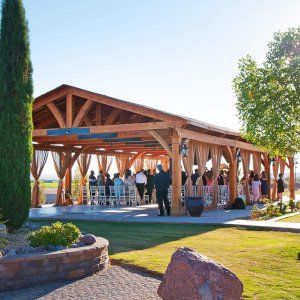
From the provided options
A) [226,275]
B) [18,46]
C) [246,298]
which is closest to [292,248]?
[246,298]

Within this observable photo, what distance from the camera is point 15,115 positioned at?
8984 millimetres

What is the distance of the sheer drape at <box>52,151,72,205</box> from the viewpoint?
20.5m

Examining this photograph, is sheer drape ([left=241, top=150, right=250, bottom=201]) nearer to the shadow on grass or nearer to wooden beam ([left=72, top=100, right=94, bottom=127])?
wooden beam ([left=72, top=100, right=94, bottom=127])

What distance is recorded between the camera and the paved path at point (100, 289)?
17.2 feet

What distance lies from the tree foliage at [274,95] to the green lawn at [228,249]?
4329 millimetres

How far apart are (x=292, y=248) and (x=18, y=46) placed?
6.30 metres

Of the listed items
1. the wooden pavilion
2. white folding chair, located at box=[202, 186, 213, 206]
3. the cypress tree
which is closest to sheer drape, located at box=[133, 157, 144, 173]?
the wooden pavilion

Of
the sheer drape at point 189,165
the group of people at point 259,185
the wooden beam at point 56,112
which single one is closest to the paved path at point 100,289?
the sheer drape at point 189,165

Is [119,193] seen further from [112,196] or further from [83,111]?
[83,111]

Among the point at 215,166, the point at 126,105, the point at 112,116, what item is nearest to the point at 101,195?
the point at 112,116

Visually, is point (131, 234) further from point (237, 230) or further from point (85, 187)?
point (85, 187)

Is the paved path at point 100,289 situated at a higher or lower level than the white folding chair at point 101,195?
lower

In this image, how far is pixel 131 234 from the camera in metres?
10.0

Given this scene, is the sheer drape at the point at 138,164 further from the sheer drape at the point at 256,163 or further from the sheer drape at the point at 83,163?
the sheer drape at the point at 256,163
